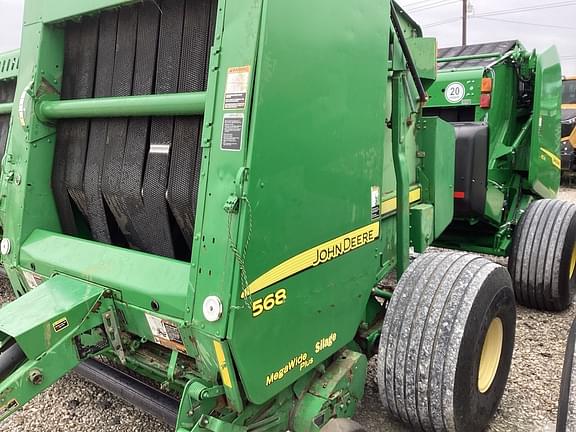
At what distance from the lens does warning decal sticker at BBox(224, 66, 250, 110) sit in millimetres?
1845

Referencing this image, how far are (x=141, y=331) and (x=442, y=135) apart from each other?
2125 millimetres

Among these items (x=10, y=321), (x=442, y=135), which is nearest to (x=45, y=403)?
(x=10, y=321)

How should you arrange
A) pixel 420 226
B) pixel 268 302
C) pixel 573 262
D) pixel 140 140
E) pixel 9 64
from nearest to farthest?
pixel 268 302 < pixel 140 140 < pixel 420 226 < pixel 573 262 < pixel 9 64

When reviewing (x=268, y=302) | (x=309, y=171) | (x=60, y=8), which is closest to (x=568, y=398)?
(x=268, y=302)

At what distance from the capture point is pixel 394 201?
2824 mm

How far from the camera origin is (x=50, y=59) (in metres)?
2.78

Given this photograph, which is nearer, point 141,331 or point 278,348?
point 278,348

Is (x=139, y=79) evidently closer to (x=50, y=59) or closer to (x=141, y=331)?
(x=50, y=59)

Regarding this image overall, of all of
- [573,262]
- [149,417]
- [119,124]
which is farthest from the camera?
[573,262]

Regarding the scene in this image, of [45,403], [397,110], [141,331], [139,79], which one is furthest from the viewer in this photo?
[45,403]

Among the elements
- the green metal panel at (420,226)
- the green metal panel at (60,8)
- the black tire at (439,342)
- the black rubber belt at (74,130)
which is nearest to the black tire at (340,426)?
the black tire at (439,342)

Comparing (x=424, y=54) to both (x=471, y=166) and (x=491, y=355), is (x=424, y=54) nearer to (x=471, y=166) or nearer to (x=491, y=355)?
(x=471, y=166)

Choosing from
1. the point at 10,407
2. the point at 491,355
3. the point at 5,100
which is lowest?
the point at 10,407

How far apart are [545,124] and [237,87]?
155 inches
